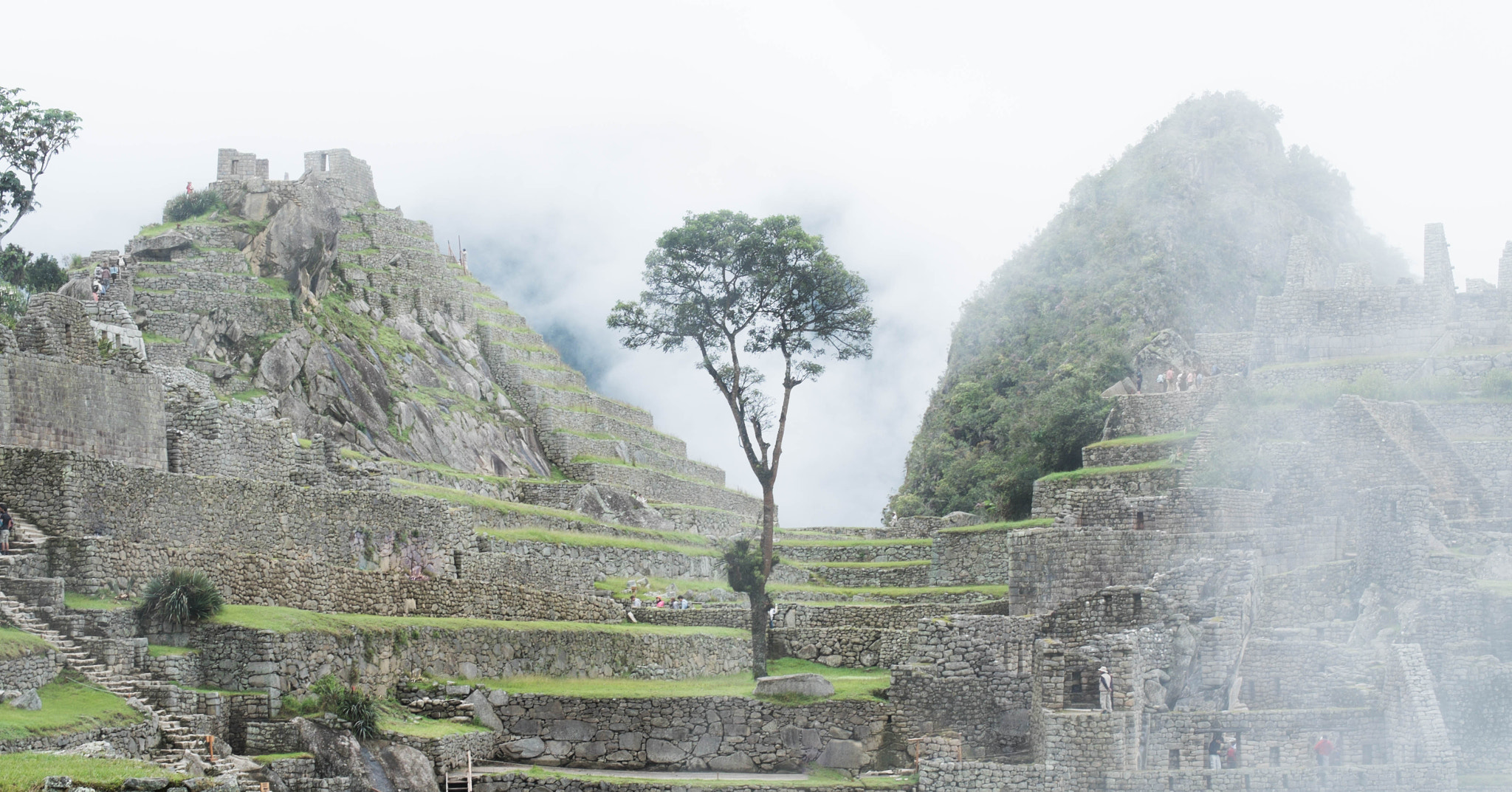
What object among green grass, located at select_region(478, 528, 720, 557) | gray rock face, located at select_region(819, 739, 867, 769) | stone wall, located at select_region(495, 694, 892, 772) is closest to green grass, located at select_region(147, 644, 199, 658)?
stone wall, located at select_region(495, 694, 892, 772)

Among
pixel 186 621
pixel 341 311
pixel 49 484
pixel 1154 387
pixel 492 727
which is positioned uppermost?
pixel 341 311

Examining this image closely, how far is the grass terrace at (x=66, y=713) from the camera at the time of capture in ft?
63.3

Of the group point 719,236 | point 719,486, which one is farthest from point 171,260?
point 719,486

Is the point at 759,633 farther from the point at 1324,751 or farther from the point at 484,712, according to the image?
the point at 1324,751

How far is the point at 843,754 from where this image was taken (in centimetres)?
2870

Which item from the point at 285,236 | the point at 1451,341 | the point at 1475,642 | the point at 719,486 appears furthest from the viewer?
the point at 719,486

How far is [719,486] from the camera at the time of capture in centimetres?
5653

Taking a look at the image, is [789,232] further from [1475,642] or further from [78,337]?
[1475,642]

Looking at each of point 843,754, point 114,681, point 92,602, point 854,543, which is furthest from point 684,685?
point 854,543

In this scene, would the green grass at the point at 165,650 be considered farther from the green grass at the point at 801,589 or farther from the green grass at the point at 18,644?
the green grass at the point at 801,589

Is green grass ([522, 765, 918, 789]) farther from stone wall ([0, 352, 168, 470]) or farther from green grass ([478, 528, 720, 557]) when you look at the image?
green grass ([478, 528, 720, 557])

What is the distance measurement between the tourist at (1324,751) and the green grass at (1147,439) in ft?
37.4

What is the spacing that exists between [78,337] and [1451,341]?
91.8 feet

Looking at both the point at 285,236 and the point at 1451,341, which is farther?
the point at 285,236
